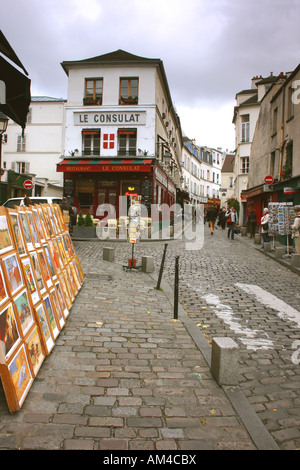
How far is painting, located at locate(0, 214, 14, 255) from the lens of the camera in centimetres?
324

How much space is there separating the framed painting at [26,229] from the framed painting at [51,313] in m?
0.59

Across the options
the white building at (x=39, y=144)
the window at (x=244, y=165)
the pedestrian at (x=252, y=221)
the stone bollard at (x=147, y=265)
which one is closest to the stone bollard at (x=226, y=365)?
the stone bollard at (x=147, y=265)

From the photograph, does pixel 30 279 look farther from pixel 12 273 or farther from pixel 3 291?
pixel 3 291

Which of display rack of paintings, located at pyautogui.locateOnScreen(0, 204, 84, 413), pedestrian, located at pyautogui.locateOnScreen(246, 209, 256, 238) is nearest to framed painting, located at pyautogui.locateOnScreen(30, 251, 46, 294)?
display rack of paintings, located at pyautogui.locateOnScreen(0, 204, 84, 413)

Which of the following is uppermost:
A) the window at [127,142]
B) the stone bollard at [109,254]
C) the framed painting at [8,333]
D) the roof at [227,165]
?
the roof at [227,165]

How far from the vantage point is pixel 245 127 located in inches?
1353

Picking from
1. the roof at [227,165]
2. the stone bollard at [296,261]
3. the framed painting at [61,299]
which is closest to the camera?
the framed painting at [61,299]

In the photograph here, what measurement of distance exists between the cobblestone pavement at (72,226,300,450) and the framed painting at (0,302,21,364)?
2104 millimetres

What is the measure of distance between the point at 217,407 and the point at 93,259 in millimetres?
8447

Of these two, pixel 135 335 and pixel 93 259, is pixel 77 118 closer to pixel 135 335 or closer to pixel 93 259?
pixel 93 259

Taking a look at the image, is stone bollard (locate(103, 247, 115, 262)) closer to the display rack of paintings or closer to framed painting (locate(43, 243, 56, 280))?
the display rack of paintings

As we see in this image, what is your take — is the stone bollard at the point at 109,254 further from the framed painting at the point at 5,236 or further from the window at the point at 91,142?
the window at the point at 91,142

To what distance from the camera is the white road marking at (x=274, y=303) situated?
6.05m

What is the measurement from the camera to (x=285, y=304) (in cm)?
685
